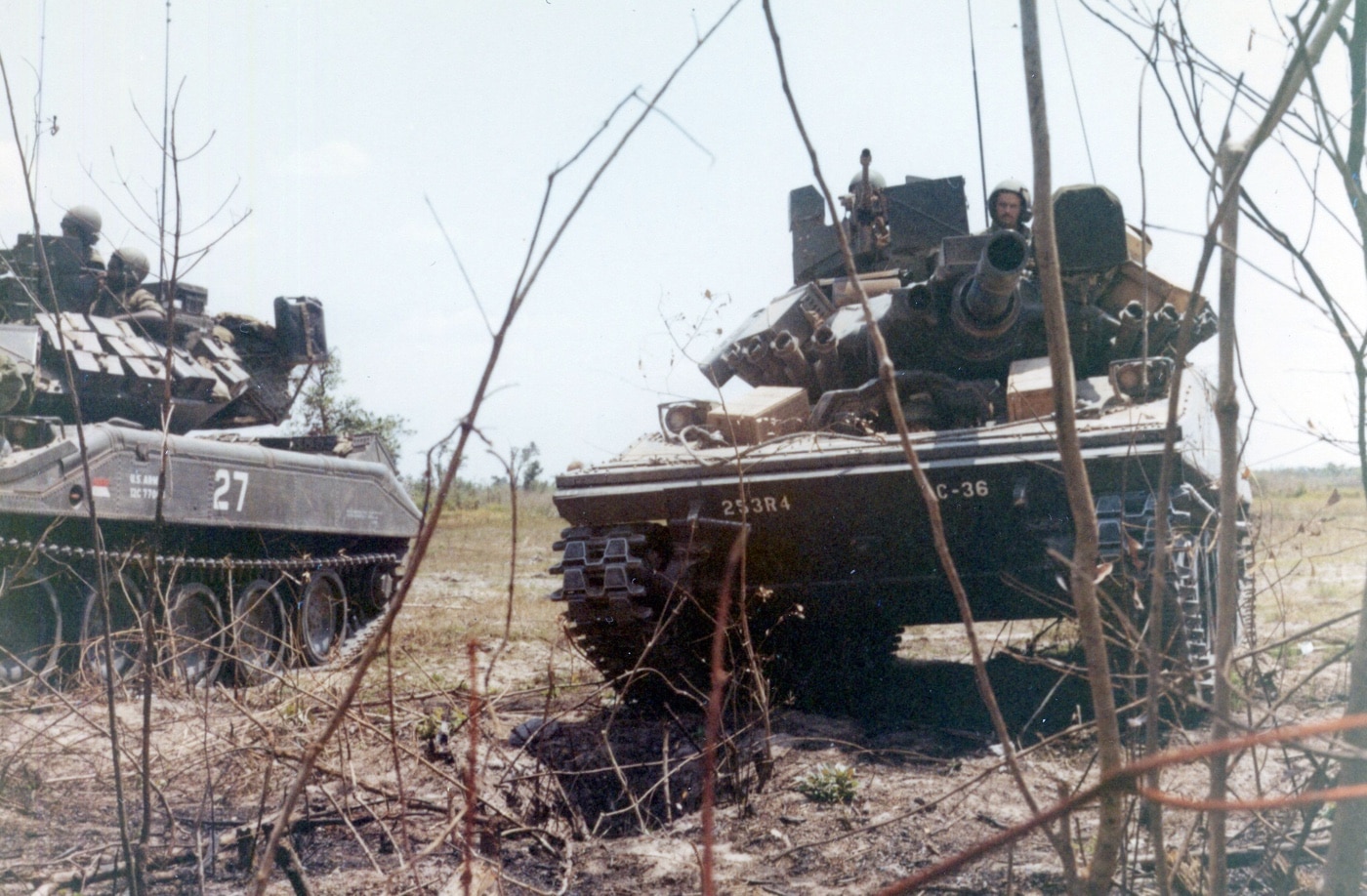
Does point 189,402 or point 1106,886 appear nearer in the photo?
point 1106,886

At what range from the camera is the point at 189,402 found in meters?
8.46

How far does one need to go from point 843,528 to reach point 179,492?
4.19 meters

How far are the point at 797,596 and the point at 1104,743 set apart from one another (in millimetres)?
4735

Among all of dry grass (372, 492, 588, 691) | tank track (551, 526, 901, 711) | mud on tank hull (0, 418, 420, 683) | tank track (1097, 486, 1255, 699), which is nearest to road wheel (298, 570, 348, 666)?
mud on tank hull (0, 418, 420, 683)

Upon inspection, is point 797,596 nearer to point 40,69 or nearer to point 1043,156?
point 40,69

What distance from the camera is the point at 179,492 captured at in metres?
7.14

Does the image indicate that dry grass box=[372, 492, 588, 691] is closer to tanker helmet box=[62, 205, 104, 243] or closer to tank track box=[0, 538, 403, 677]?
tank track box=[0, 538, 403, 677]

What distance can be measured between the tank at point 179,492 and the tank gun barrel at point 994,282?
3133 mm

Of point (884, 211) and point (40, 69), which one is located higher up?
point (884, 211)

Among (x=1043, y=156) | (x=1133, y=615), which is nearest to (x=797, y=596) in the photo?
(x=1133, y=615)

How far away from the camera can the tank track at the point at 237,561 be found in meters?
6.12

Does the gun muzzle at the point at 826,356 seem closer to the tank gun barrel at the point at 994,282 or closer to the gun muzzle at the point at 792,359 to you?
the gun muzzle at the point at 792,359

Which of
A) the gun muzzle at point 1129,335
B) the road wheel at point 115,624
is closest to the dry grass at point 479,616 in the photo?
the road wheel at point 115,624

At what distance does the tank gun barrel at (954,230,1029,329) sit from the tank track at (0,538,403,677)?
10.2 feet
